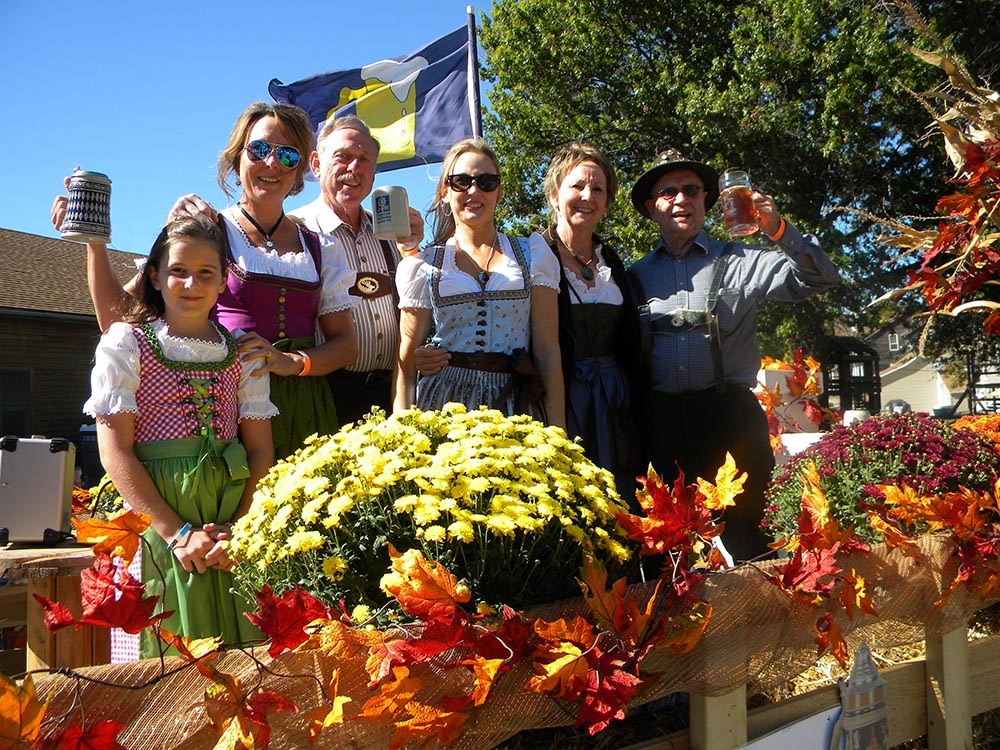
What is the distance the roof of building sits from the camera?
59.8 feet

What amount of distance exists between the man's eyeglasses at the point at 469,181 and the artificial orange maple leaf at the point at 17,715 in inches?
81.3

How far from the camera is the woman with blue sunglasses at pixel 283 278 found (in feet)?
8.69

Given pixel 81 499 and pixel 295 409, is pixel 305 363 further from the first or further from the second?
pixel 81 499

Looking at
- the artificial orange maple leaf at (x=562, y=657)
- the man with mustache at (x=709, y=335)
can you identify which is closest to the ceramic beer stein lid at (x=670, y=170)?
the man with mustache at (x=709, y=335)

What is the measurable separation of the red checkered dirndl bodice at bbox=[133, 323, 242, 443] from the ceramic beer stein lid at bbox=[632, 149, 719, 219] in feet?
6.28

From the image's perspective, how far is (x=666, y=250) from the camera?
11.6 feet

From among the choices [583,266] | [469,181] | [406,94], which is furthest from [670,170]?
[406,94]

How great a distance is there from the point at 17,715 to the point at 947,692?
6.88 feet

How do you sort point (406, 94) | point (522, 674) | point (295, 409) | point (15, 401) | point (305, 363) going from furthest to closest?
point (15, 401)
point (406, 94)
point (295, 409)
point (305, 363)
point (522, 674)

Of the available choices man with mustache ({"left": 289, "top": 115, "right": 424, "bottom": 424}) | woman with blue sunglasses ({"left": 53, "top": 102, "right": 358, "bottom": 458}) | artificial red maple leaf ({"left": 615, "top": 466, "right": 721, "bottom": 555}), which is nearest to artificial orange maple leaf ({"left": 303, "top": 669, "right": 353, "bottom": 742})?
artificial red maple leaf ({"left": 615, "top": 466, "right": 721, "bottom": 555})

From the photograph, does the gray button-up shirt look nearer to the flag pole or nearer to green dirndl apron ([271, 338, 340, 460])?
green dirndl apron ([271, 338, 340, 460])

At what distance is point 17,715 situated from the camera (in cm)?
111

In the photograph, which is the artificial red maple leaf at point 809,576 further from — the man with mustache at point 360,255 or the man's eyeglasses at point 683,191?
the man's eyeglasses at point 683,191

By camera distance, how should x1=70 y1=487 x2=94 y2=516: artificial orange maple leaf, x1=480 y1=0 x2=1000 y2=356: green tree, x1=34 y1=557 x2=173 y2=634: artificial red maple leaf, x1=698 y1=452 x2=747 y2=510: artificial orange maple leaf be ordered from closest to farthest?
x1=34 y1=557 x2=173 y2=634: artificial red maple leaf
x1=698 y1=452 x2=747 y2=510: artificial orange maple leaf
x1=70 y1=487 x2=94 y2=516: artificial orange maple leaf
x1=480 y1=0 x2=1000 y2=356: green tree
